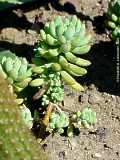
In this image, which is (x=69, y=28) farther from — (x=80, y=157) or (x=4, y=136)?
(x=4, y=136)

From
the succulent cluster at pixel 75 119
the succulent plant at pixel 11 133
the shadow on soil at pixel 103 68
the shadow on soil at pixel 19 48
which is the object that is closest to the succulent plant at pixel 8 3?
the shadow on soil at pixel 19 48

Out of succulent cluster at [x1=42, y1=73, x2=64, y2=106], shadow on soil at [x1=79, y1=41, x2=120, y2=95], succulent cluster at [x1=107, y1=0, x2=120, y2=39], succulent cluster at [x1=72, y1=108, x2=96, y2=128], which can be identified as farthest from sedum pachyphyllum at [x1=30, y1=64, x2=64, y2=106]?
succulent cluster at [x1=107, y1=0, x2=120, y2=39]

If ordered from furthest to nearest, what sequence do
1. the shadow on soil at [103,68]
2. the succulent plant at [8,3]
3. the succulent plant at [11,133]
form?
the succulent plant at [8,3], the shadow on soil at [103,68], the succulent plant at [11,133]

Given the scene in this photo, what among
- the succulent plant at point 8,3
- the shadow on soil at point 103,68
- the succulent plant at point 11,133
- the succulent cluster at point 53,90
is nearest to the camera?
the succulent plant at point 11,133

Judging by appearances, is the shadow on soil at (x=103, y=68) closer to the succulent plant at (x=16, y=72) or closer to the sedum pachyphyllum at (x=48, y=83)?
the sedum pachyphyllum at (x=48, y=83)

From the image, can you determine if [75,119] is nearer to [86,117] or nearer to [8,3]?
[86,117]

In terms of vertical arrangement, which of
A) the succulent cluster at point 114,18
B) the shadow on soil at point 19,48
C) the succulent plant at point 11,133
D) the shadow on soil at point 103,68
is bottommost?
the shadow on soil at point 103,68

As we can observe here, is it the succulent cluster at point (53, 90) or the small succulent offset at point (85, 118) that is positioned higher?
the succulent cluster at point (53, 90)

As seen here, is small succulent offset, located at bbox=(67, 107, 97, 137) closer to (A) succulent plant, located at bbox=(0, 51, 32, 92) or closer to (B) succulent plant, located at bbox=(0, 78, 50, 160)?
(A) succulent plant, located at bbox=(0, 51, 32, 92)

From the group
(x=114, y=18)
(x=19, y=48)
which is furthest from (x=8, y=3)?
(x=114, y=18)
